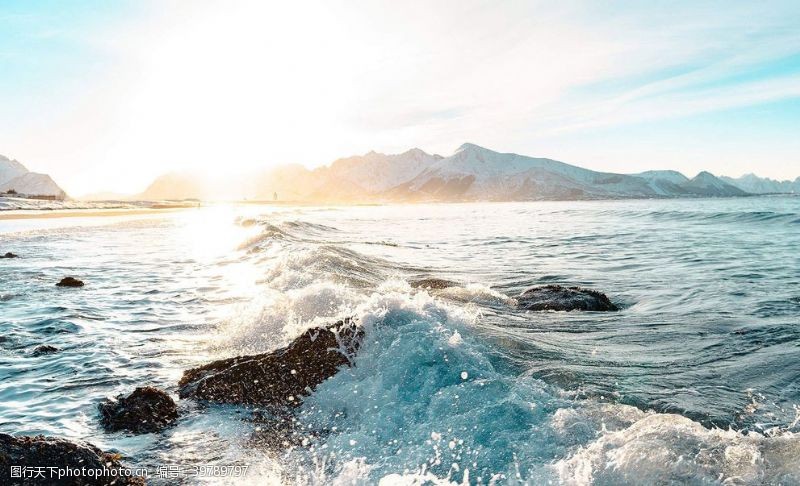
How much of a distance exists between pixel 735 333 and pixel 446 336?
20.1 ft

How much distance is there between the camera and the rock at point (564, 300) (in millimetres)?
12166

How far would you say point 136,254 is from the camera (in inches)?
966

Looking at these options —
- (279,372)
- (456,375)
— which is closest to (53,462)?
(279,372)

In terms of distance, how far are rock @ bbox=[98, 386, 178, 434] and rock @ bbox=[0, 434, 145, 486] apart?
3.93 ft

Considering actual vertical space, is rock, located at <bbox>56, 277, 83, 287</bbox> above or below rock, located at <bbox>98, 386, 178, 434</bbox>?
above

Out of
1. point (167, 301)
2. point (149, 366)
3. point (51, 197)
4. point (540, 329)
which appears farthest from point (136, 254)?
point (51, 197)

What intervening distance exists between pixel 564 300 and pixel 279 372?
24.6 ft

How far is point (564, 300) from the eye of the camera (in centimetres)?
1228

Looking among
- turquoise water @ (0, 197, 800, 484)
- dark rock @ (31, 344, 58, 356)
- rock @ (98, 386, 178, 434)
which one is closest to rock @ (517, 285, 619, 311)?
turquoise water @ (0, 197, 800, 484)

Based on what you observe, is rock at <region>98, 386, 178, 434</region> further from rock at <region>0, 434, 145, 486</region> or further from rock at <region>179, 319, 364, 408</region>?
rock at <region>0, 434, 145, 486</region>

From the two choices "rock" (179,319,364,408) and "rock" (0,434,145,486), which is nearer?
"rock" (0,434,145,486)

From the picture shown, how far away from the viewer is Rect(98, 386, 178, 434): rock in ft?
Answer: 19.4

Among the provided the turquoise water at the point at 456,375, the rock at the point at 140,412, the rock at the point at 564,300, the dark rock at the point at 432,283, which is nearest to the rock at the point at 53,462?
the turquoise water at the point at 456,375

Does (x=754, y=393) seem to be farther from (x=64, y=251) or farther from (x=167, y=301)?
(x=64, y=251)
